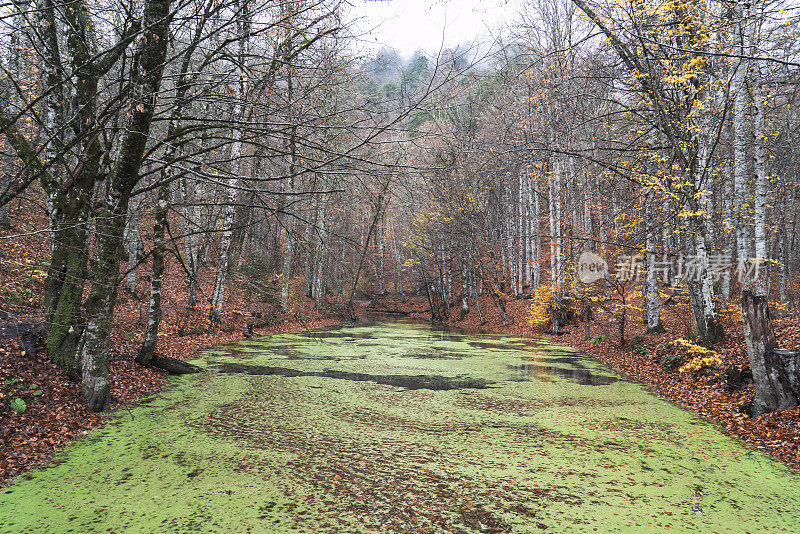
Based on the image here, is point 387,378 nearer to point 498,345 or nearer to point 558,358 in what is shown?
point 558,358

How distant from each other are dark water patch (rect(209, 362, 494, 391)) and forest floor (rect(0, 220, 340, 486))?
1.24 m

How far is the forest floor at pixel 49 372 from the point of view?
11.4ft

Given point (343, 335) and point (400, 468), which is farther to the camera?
point (343, 335)

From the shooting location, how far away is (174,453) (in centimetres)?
359

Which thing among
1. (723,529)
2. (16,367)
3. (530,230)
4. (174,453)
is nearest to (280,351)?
(16,367)

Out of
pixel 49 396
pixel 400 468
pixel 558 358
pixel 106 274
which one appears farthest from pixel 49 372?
pixel 558 358

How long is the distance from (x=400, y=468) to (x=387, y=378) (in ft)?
12.3

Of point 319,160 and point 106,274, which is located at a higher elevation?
point 319,160

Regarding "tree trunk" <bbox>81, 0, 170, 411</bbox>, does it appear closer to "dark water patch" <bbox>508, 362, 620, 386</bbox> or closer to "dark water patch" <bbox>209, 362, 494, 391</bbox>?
"dark water patch" <bbox>209, 362, 494, 391</bbox>

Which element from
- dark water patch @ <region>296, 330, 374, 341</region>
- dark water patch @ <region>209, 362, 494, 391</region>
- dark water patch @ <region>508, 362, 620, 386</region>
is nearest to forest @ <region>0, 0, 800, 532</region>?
dark water patch @ <region>508, 362, 620, 386</region>

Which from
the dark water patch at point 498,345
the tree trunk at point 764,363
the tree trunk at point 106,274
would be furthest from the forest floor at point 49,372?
the dark water patch at point 498,345

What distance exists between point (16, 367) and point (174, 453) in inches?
86.0

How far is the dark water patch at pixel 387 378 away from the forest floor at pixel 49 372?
1.24 m

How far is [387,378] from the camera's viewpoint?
7.16 metres
